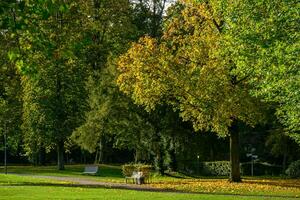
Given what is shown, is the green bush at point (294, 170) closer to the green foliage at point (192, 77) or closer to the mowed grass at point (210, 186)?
the mowed grass at point (210, 186)

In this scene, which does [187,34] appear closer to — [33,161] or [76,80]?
[76,80]

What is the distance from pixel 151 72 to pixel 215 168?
51.6 ft

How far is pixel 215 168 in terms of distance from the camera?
4731cm

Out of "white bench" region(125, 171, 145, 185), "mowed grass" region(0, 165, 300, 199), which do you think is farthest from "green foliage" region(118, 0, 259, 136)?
"white bench" region(125, 171, 145, 185)

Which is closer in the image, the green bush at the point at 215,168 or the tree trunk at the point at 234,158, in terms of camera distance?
the tree trunk at the point at 234,158

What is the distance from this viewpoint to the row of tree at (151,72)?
14.9 m

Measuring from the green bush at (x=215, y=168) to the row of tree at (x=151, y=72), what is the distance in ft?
14.1

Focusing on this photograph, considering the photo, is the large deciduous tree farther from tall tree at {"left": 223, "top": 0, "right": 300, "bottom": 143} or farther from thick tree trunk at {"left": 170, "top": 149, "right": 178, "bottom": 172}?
thick tree trunk at {"left": 170, "top": 149, "right": 178, "bottom": 172}

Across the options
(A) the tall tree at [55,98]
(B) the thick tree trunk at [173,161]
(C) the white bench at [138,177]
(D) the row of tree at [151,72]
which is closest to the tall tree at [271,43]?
(D) the row of tree at [151,72]

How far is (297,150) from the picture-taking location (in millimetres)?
47844

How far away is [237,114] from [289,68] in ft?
44.3

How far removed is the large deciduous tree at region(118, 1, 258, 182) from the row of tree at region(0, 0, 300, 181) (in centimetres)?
7

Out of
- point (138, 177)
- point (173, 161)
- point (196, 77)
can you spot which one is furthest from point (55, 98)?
point (196, 77)

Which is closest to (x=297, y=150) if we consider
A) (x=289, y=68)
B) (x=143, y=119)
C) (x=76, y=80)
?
(x=143, y=119)
